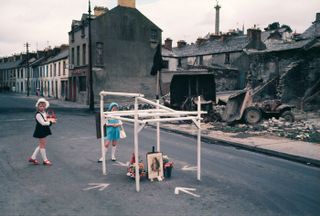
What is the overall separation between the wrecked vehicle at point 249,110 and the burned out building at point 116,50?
62.9 feet

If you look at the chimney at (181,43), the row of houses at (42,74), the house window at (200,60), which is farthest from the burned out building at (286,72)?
the chimney at (181,43)

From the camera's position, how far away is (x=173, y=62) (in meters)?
43.7

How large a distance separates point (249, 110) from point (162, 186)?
10.2 meters

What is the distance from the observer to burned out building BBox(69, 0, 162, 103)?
3272cm

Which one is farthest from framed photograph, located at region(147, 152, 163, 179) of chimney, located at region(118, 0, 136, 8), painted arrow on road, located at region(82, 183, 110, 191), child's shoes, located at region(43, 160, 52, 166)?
chimney, located at region(118, 0, 136, 8)

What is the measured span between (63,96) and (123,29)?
1346cm

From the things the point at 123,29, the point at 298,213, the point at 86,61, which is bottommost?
the point at 298,213

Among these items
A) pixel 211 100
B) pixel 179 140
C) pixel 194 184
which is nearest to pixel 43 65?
pixel 211 100

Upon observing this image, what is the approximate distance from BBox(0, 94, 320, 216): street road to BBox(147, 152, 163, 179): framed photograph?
22 centimetres

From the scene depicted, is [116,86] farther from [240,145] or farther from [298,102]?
[240,145]

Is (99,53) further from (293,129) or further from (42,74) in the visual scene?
(42,74)

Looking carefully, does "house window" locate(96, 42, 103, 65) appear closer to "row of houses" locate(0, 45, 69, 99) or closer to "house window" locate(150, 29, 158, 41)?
"house window" locate(150, 29, 158, 41)

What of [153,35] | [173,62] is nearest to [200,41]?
[173,62]

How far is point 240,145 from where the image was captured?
11.3 m
